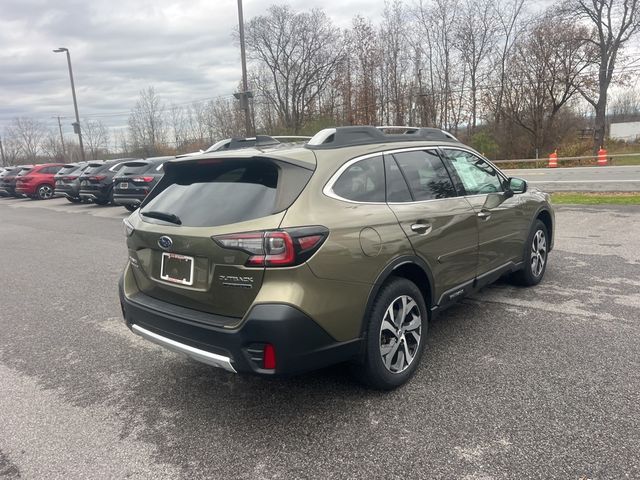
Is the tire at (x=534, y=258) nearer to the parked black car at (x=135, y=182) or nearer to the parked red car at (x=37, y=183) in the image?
the parked black car at (x=135, y=182)

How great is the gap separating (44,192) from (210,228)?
81.5 ft

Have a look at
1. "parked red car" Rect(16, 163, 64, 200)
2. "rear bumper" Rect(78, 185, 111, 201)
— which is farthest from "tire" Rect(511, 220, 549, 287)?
"parked red car" Rect(16, 163, 64, 200)

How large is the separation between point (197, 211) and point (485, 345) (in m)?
2.51

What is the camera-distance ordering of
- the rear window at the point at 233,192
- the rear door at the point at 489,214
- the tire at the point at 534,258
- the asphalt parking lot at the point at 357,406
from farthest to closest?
the tire at the point at 534,258, the rear door at the point at 489,214, the rear window at the point at 233,192, the asphalt parking lot at the point at 357,406

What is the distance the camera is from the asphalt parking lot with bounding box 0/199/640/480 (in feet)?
8.30

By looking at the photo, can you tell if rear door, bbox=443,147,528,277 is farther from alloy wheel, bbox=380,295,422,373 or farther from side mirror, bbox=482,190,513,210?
alloy wheel, bbox=380,295,422,373

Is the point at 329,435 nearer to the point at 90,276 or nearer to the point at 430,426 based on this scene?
the point at 430,426

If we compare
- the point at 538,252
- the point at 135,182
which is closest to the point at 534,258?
the point at 538,252

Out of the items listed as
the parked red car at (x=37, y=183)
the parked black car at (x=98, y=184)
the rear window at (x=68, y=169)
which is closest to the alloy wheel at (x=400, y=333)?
the parked black car at (x=98, y=184)

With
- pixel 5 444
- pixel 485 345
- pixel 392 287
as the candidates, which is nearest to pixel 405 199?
pixel 392 287

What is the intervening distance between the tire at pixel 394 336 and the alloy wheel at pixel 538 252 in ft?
7.85

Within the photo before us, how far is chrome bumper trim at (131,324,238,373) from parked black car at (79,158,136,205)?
49.2ft

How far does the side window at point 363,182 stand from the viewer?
304cm

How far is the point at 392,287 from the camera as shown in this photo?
3.12 meters
